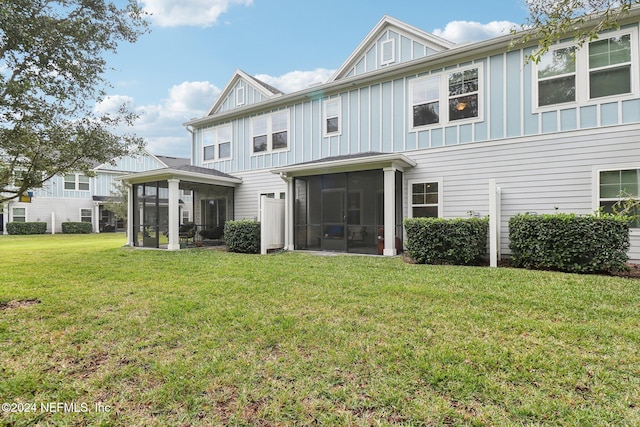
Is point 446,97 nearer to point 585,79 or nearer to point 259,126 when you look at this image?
point 585,79

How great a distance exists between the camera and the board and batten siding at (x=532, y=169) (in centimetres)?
703

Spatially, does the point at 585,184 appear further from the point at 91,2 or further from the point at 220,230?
the point at 220,230

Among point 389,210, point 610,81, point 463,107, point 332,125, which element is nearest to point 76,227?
point 332,125

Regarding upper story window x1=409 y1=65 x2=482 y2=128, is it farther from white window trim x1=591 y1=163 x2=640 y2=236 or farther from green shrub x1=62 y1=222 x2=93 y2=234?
green shrub x1=62 y1=222 x2=93 y2=234

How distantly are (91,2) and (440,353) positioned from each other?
26.1ft

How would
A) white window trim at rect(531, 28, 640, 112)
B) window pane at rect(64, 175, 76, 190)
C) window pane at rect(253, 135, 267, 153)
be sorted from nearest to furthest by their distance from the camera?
white window trim at rect(531, 28, 640, 112), window pane at rect(253, 135, 267, 153), window pane at rect(64, 175, 76, 190)

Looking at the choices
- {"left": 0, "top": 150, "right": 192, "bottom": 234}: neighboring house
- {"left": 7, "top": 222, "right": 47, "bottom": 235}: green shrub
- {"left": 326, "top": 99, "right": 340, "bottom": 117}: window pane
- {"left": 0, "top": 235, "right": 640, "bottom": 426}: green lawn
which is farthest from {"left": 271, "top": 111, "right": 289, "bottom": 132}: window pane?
{"left": 7, "top": 222, "right": 47, "bottom": 235}: green shrub

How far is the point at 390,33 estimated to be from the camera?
1010cm

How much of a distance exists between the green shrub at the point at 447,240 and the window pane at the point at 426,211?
5.45 ft

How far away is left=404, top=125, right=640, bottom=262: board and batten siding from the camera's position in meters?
7.03

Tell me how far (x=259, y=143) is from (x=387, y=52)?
19.3 ft

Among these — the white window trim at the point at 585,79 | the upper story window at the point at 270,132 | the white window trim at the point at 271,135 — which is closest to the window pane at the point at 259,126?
the upper story window at the point at 270,132

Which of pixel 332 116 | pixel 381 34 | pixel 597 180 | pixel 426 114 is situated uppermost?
pixel 381 34

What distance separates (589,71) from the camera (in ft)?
23.6
